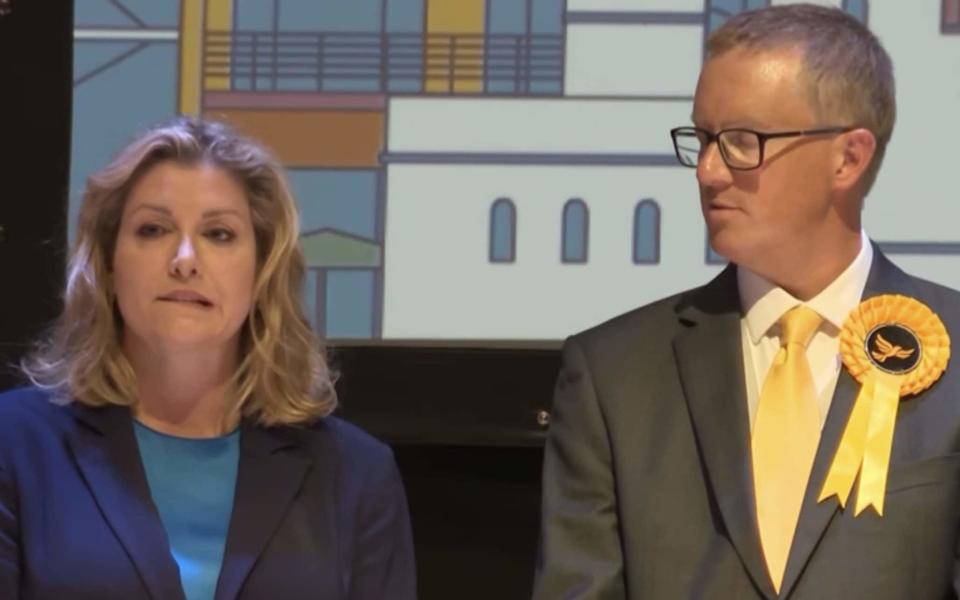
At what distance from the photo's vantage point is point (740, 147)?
7.24ft

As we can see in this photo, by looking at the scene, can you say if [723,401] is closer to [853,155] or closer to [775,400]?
[775,400]

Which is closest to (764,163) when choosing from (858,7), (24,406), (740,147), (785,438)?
(740,147)

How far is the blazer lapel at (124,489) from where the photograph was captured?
2270 mm

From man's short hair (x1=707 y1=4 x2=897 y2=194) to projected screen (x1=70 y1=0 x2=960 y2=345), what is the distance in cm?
81

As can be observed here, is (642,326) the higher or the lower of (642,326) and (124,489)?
the higher

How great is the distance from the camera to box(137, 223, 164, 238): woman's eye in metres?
2.43

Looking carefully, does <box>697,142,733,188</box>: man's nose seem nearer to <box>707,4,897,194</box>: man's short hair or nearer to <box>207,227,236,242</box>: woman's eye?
<box>707,4,897,194</box>: man's short hair

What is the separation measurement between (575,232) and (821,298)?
2.90 feet

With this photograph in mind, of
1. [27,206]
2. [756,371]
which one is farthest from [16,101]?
[756,371]

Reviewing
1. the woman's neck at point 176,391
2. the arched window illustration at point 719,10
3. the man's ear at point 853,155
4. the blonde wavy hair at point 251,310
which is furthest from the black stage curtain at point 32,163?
the man's ear at point 853,155

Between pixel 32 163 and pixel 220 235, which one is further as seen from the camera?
pixel 32 163

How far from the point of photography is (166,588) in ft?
7.42

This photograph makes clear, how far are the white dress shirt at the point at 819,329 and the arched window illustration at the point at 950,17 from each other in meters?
0.86

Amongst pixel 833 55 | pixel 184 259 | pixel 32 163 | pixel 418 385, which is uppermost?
pixel 833 55
